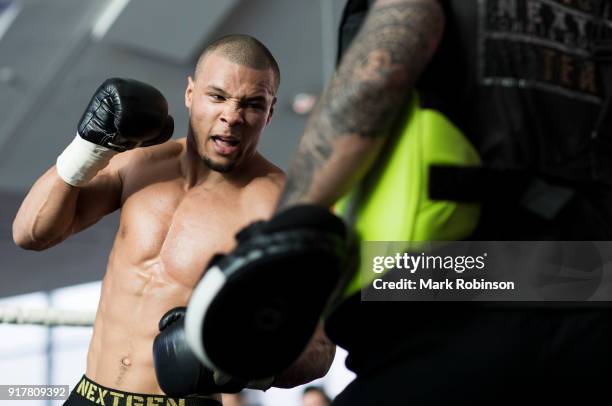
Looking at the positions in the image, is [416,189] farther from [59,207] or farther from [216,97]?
[59,207]

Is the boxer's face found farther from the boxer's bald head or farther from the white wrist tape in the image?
the white wrist tape

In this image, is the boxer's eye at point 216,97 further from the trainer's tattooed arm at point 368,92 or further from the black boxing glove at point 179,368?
the trainer's tattooed arm at point 368,92

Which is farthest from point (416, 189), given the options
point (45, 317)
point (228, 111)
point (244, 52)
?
point (45, 317)

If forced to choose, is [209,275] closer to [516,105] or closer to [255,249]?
[255,249]

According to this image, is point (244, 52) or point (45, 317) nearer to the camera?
point (244, 52)

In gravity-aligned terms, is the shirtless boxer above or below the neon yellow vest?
below

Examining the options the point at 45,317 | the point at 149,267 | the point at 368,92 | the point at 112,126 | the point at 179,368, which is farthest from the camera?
the point at 45,317

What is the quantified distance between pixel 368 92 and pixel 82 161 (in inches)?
43.9

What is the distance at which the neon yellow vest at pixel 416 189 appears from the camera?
107 cm

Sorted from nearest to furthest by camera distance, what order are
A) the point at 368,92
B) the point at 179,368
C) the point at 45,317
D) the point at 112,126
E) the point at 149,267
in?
the point at 368,92 < the point at 179,368 < the point at 112,126 < the point at 149,267 < the point at 45,317

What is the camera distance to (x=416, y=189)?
1069 millimetres

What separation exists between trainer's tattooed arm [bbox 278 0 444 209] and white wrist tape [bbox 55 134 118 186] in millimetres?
1010

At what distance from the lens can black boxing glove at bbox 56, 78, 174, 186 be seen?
6.37ft

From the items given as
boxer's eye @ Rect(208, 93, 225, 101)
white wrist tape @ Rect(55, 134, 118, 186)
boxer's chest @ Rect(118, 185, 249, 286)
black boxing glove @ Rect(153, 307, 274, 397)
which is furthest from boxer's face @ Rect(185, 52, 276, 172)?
black boxing glove @ Rect(153, 307, 274, 397)
